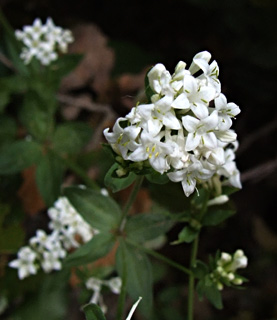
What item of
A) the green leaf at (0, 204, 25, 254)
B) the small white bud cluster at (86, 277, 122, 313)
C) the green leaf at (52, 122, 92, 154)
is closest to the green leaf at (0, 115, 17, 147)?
the green leaf at (52, 122, 92, 154)

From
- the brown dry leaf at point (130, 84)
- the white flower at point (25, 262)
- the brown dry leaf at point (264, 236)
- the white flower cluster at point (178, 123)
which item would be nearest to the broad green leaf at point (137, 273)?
the white flower at point (25, 262)

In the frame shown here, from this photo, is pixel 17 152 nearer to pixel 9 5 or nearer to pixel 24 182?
pixel 24 182

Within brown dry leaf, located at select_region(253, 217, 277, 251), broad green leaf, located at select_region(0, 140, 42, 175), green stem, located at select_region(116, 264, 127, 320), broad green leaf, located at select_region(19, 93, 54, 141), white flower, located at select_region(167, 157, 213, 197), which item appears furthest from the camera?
brown dry leaf, located at select_region(253, 217, 277, 251)

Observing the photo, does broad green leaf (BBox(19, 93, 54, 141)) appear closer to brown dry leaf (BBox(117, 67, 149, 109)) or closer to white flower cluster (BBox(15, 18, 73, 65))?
white flower cluster (BBox(15, 18, 73, 65))

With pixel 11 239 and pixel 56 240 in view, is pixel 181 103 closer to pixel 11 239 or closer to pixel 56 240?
pixel 56 240

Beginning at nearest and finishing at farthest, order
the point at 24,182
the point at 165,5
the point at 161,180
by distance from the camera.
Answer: the point at 161,180
the point at 24,182
the point at 165,5

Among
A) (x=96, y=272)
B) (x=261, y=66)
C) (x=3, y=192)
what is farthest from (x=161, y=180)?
(x=261, y=66)
